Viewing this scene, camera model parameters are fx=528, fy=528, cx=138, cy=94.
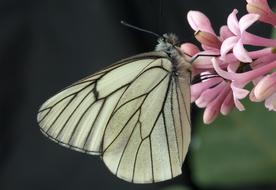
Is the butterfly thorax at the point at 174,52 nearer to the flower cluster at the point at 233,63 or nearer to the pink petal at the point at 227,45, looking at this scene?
the flower cluster at the point at 233,63

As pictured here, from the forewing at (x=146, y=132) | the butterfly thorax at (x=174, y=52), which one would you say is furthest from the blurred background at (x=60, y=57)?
the butterfly thorax at (x=174, y=52)

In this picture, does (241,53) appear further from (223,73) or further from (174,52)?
(174,52)

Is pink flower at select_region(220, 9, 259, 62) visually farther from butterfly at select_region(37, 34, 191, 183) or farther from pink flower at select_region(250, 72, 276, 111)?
butterfly at select_region(37, 34, 191, 183)

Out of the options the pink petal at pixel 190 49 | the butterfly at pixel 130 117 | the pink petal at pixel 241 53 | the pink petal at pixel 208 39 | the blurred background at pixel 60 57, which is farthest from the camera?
the blurred background at pixel 60 57

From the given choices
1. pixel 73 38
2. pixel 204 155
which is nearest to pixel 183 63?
pixel 204 155

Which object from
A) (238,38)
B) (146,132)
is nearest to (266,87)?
(238,38)

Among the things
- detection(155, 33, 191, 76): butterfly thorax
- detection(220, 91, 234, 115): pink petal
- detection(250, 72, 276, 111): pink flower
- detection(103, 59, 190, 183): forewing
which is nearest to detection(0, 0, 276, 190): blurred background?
detection(103, 59, 190, 183): forewing

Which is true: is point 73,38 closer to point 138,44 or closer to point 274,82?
point 138,44
